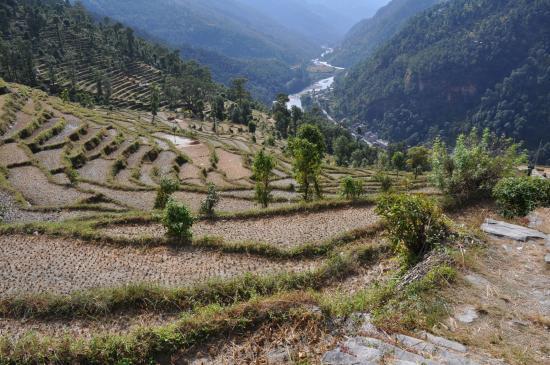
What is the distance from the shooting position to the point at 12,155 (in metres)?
37.4

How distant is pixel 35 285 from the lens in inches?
522

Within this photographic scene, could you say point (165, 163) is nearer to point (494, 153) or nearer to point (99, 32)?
point (494, 153)

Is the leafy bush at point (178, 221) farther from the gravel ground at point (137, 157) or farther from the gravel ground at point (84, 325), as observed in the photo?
the gravel ground at point (137, 157)

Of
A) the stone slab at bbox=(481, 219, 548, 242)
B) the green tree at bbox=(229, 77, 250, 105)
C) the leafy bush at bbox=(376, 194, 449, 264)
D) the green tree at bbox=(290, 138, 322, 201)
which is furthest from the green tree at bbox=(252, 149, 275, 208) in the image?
the green tree at bbox=(229, 77, 250, 105)

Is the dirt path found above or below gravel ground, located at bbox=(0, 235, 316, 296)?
above

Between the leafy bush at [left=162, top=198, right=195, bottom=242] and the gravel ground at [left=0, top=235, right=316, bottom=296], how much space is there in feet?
2.33

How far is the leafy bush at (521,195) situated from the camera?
1365 centimetres

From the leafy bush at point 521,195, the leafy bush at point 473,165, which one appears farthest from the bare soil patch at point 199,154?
the leafy bush at point 521,195

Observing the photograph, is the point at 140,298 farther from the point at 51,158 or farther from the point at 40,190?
the point at 51,158

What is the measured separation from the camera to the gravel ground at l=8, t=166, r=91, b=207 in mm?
29516

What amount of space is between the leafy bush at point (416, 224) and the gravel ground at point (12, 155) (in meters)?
36.1

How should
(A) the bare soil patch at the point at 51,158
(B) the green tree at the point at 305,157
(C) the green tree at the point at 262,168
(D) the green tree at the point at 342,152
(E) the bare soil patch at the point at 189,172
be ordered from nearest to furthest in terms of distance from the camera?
1. (B) the green tree at the point at 305,157
2. (C) the green tree at the point at 262,168
3. (A) the bare soil patch at the point at 51,158
4. (E) the bare soil patch at the point at 189,172
5. (D) the green tree at the point at 342,152

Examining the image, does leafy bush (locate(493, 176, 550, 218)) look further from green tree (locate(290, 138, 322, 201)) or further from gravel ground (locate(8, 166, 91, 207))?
gravel ground (locate(8, 166, 91, 207))

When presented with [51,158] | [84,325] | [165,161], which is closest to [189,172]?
[165,161]
